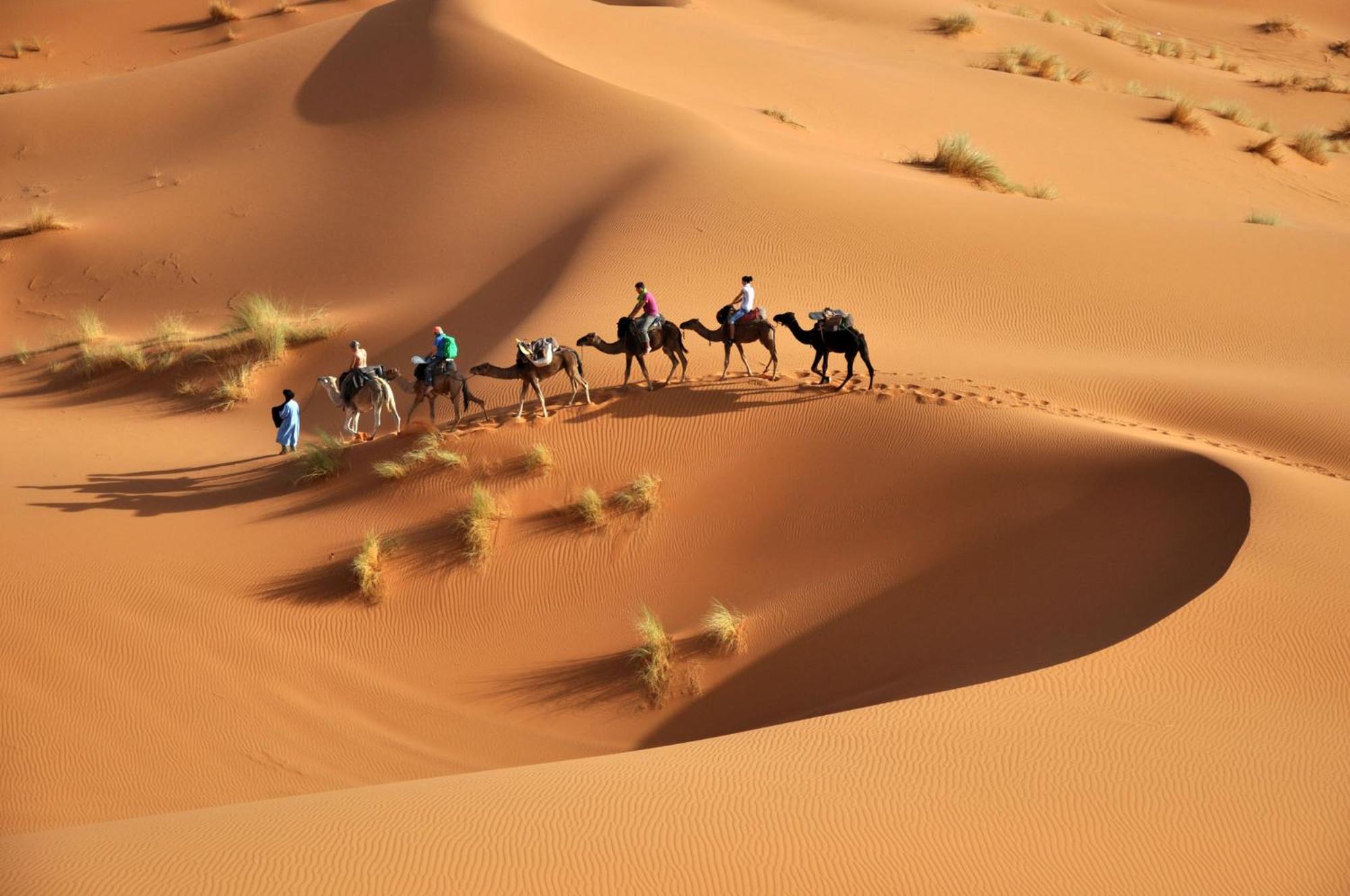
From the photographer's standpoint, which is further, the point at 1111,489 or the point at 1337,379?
the point at 1337,379

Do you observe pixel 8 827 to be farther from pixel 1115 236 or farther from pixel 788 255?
pixel 1115 236

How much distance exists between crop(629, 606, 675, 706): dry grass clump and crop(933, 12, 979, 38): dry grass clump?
30.2 m

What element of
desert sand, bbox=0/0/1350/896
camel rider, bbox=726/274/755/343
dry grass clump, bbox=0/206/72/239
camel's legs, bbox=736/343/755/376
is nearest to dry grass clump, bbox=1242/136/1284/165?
desert sand, bbox=0/0/1350/896


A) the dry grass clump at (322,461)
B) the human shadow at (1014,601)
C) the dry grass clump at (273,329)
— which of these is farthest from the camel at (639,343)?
the dry grass clump at (273,329)

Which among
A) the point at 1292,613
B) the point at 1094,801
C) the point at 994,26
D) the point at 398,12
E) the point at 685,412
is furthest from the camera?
the point at 994,26

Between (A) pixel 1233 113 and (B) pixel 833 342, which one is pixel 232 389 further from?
(A) pixel 1233 113

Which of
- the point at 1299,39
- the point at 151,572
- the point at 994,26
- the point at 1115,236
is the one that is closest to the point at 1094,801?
the point at 151,572

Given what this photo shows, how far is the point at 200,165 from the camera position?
76.7 feet

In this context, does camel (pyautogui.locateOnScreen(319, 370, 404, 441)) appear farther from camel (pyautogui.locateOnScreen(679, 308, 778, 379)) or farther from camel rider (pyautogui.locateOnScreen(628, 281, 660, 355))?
camel (pyautogui.locateOnScreen(679, 308, 778, 379))

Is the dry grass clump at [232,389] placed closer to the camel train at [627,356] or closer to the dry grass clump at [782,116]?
the camel train at [627,356]

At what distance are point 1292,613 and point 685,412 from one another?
267 inches

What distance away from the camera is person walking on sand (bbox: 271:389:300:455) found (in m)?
14.1

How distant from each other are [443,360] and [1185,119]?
22528 millimetres

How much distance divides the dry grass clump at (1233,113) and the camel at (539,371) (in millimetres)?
23734
